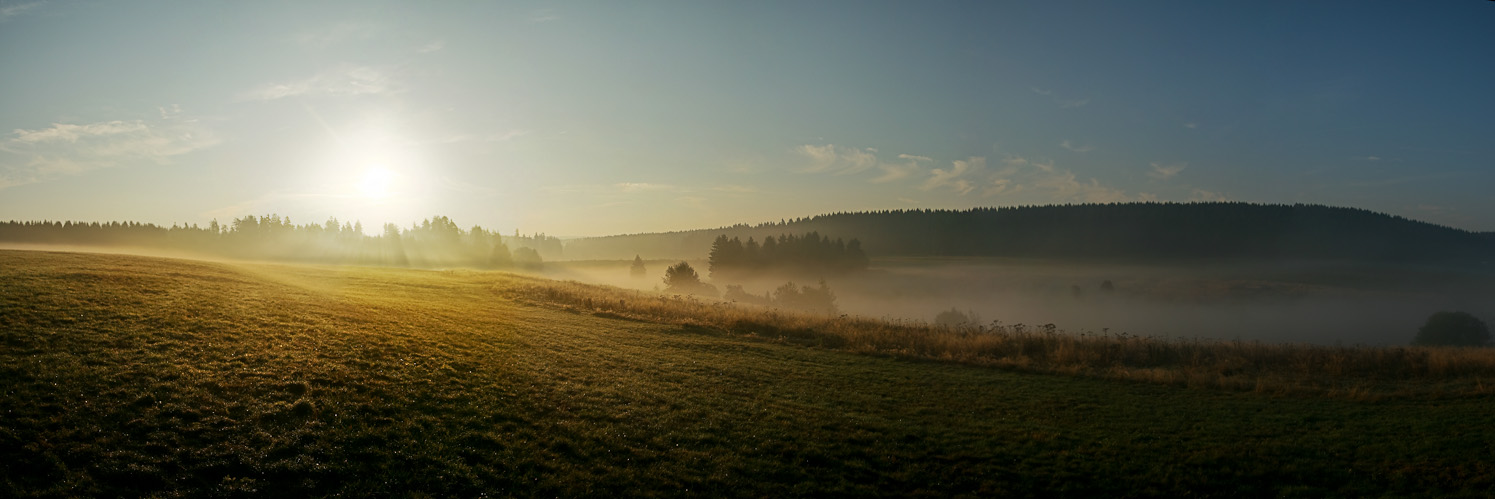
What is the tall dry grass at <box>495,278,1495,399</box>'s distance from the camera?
24.1 m

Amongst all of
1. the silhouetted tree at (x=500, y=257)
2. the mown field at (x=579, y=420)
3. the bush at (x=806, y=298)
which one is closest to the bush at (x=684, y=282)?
the bush at (x=806, y=298)

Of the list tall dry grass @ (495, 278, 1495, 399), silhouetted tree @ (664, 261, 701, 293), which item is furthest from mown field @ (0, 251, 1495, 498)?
silhouetted tree @ (664, 261, 701, 293)

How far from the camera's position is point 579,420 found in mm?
15797

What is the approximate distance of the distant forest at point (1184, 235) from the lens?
156m

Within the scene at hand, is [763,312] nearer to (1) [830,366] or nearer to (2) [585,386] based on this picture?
(1) [830,366]

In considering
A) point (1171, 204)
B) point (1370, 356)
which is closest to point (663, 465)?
point (1370, 356)

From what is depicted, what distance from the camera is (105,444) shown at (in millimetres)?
11711

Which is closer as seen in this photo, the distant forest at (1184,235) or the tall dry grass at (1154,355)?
the tall dry grass at (1154,355)

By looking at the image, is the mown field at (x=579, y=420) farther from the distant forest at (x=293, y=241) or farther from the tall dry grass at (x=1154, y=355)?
the distant forest at (x=293, y=241)

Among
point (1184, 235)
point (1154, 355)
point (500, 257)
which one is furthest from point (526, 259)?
point (1184, 235)

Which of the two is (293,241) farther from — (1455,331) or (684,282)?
(1455,331)

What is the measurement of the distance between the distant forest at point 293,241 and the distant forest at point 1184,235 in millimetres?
50684

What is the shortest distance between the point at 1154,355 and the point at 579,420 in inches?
1071

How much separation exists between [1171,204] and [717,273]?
477 ft
